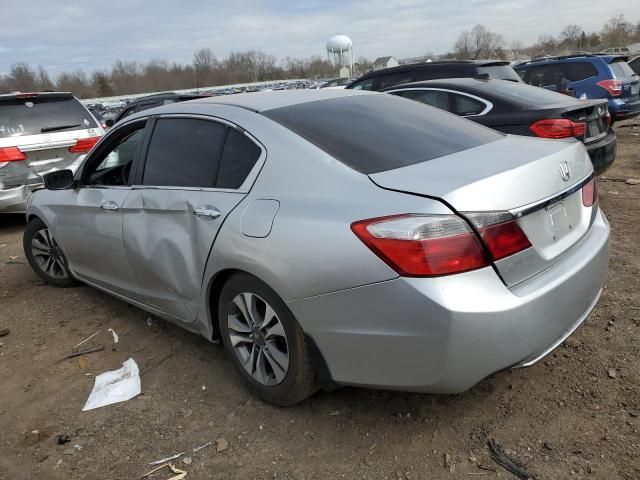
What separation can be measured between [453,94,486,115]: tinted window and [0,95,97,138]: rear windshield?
478 centimetres

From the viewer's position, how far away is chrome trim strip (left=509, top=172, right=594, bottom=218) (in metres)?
2.17

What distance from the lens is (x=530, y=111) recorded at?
538 centimetres

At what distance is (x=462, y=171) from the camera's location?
91.1 inches

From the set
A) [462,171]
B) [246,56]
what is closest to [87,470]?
[462,171]

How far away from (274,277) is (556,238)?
1267 millimetres

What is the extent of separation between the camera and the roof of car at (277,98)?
2.98m

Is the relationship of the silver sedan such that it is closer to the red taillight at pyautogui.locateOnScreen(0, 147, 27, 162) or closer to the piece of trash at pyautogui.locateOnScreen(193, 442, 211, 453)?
the piece of trash at pyautogui.locateOnScreen(193, 442, 211, 453)

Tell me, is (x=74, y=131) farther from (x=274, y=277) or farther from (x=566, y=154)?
(x=566, y=154)

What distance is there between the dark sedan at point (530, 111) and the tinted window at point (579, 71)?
6.49m

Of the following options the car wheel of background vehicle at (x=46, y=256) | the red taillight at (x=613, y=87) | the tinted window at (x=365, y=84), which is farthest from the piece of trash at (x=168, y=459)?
the red taillight at (x=613, y=87)

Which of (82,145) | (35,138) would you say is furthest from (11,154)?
(82,145)

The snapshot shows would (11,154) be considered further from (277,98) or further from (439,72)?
(439,72)

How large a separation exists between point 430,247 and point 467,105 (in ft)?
14.4

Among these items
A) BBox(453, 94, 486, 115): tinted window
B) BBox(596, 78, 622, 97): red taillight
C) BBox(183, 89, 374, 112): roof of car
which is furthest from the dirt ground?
BBox(596, 78, 622, 97): red taillight
